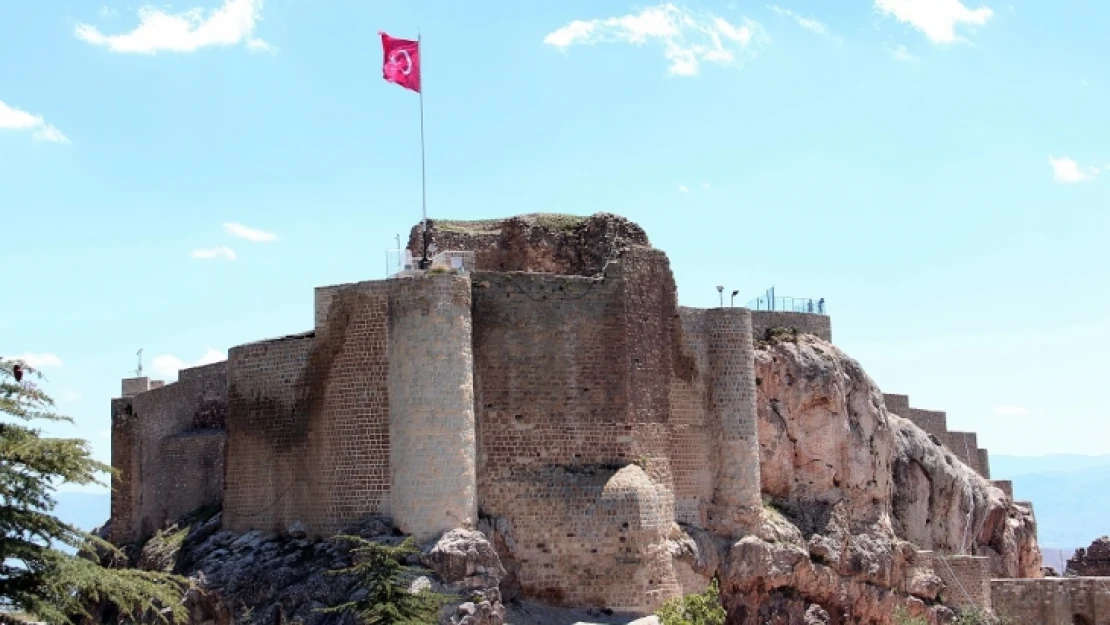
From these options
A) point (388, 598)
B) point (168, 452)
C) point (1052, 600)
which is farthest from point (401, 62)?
point (1052, 600)

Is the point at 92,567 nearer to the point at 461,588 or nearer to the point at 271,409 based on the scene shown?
the point at 461,588

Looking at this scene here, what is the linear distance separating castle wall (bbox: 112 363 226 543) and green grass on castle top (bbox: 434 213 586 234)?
24.6ft

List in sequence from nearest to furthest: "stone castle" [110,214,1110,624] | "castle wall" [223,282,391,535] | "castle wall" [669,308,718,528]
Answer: "stone castle" [110,214,1110,624] → "castle wall" [223,282,391,535] → "castle wall" [669,308,718,528]

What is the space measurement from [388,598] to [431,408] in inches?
230

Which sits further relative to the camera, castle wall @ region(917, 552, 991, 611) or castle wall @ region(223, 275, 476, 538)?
castle wall @ region(917, 552, 991, 611)

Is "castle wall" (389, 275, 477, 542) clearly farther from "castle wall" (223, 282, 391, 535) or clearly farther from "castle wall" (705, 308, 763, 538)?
"castle wall" (705, 308, 763, 538)

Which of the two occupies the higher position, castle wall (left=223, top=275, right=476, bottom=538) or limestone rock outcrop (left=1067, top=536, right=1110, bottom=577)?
castle wall (left=223, top=275, right=476, bottom=538)

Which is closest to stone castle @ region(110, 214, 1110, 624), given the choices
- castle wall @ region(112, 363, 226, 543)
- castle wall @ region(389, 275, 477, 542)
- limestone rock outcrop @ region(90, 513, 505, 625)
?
castle wall @ region(389, 275, 477, 542)

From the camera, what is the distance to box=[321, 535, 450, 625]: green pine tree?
24.7m

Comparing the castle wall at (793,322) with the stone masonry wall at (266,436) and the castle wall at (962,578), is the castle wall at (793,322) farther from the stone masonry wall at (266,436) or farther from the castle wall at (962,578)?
the stone masonry wall at (266,436)

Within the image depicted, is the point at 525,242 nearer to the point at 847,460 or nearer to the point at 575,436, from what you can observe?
the point at 575,436

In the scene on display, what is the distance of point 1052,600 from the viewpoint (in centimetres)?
4178

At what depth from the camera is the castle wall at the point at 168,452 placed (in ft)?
123

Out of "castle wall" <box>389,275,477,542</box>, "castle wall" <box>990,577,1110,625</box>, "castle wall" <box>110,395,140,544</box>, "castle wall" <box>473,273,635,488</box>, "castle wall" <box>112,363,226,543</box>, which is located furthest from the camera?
"castle wall" <box>990,577,1110,625</box>
